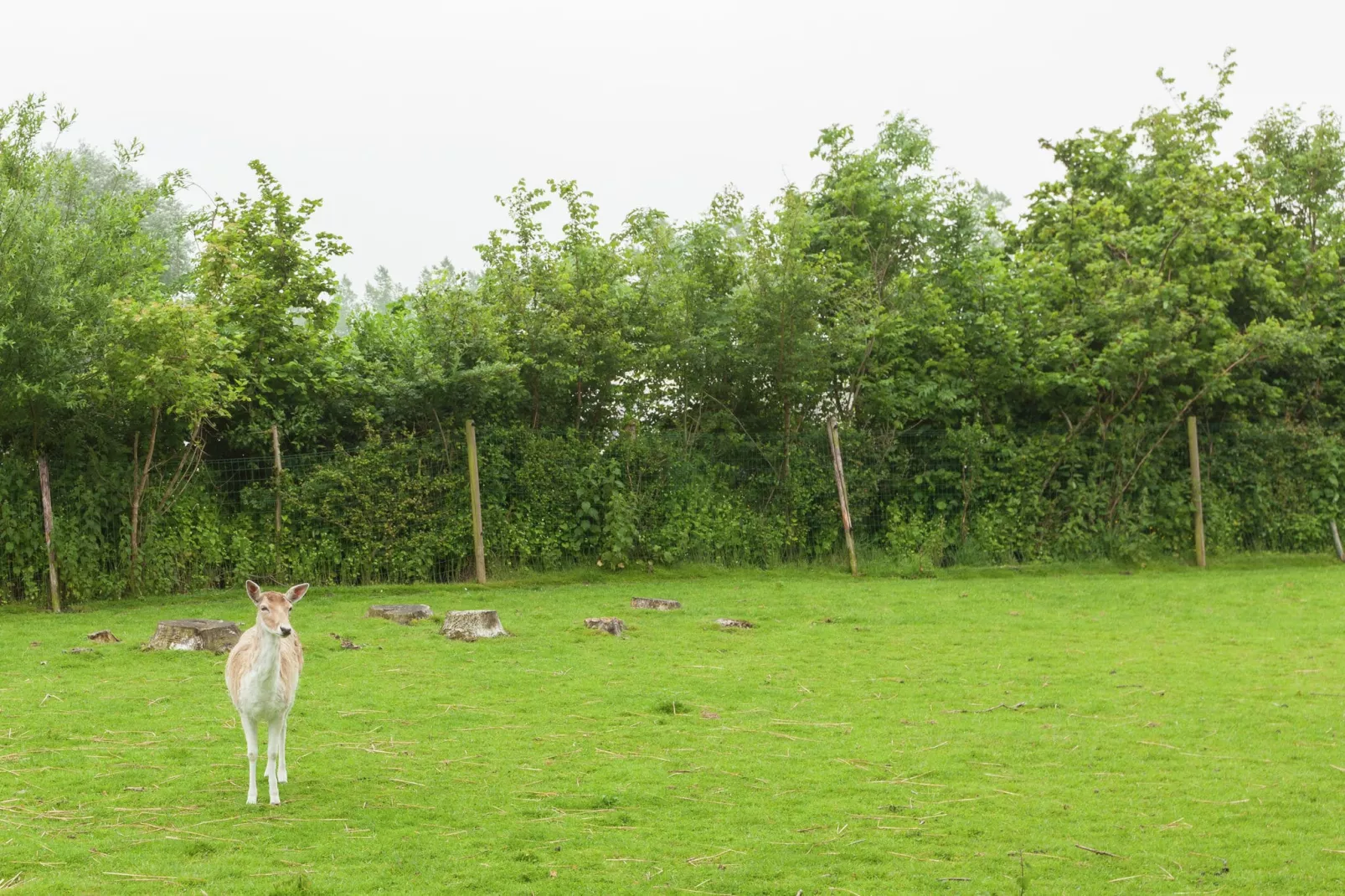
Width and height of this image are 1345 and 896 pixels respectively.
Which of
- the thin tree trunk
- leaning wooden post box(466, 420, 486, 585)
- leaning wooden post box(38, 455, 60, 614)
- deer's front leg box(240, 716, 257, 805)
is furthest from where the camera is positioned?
leaning wooden post box(466, 420, 486, 585)

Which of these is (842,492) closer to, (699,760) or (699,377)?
(699,377)

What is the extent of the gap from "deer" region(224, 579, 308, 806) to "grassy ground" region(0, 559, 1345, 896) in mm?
269

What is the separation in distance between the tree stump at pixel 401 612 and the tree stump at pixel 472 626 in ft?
2.89

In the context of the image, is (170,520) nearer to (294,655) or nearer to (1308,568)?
(294,655)

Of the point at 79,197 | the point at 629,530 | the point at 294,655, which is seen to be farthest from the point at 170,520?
the point at 294,655

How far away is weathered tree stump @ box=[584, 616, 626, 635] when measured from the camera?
513 inches

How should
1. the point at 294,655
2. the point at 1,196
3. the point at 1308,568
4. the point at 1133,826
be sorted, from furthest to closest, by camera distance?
1. the point at 1308,568
2. the point at 1,196
3. the point at 294,655
4. the point at 1133,826

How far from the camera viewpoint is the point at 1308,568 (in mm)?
19484

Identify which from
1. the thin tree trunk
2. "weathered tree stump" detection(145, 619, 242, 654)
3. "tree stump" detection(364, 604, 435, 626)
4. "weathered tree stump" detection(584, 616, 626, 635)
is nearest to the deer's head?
"weathered tree stump" detection(145, 619, 242, 654)

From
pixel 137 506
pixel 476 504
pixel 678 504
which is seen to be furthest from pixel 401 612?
pixel 678 504

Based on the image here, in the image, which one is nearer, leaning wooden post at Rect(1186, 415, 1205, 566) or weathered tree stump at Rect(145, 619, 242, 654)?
weathered tree stump at Rect(145, 619, 242, 654)

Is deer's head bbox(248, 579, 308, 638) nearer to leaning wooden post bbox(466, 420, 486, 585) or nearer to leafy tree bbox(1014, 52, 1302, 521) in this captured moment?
leaning wooden post bbox(466, 420, 486, 585)

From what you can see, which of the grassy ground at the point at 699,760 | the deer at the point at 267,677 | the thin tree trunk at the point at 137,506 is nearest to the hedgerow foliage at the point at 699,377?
the thin tree trunk at the point at 137,506

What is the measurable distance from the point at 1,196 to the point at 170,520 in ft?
14.1
